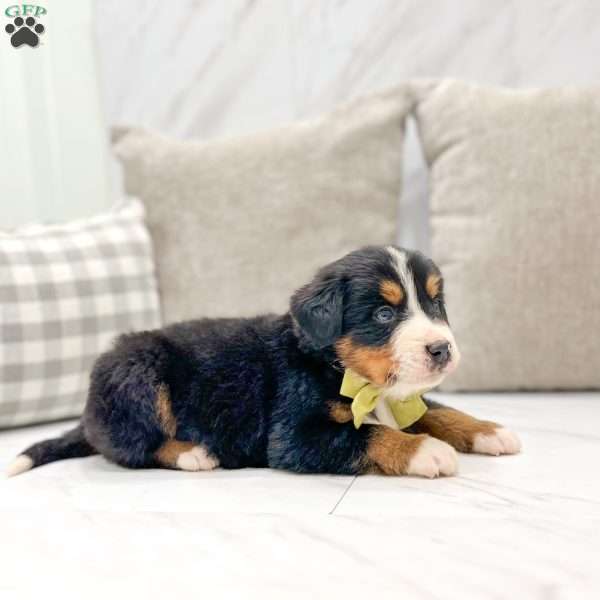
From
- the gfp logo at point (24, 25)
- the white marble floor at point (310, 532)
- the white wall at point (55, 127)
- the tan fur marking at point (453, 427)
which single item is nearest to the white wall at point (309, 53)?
the white wall at point (55, 127)

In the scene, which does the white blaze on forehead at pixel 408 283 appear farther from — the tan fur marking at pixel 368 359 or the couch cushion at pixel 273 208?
the couch cushion at pixel 273 208

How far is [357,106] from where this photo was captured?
9.62 ft

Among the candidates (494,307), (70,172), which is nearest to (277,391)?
(494,307)

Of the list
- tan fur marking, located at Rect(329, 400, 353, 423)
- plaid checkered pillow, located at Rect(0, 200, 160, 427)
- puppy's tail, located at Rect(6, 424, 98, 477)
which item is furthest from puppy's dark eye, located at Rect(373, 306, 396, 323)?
plaid checkered pillow, located at Rect(0, 200, 160, 427)

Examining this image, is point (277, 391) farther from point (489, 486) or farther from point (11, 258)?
point (11, 258)

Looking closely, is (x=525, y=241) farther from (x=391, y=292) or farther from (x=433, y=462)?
(x=433, y=462)

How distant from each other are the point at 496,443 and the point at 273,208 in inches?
52.4

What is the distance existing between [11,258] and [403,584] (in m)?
1.82

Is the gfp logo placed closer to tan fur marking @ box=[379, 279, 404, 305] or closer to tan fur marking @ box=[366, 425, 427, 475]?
tan fur marking @ box=[379, 279, 404, 305]

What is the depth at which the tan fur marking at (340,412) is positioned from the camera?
1.81 m

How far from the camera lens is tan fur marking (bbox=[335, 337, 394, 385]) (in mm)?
1723

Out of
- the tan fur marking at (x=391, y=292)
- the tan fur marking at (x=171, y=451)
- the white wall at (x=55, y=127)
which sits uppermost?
the white wall at (x=55, y=127)

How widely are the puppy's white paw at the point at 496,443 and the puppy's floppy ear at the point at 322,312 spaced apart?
1.41ft

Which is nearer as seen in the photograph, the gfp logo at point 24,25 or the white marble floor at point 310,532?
the white marble floor at point 310,532
